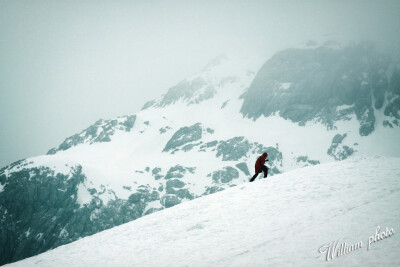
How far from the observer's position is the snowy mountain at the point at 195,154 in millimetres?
111750

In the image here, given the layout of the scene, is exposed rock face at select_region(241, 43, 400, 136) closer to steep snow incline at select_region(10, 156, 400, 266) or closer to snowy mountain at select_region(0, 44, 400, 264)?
snowy mountain at select_region(0, 44, 400, 264)

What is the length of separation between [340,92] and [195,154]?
373ft

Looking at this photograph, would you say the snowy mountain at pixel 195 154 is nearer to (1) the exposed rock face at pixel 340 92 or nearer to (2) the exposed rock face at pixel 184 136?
(1) the exposed rock face at pixel 340 92

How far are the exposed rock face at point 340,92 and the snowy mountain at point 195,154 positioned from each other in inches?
25.3

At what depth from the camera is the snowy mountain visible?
367ft

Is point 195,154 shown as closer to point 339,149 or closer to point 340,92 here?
point 339,149

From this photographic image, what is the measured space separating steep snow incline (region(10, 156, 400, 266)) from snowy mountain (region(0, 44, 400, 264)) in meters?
111

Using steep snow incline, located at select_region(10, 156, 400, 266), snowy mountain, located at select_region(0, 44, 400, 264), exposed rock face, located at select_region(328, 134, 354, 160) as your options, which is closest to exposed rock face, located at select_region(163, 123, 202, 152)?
snowy mountain, located at select_region(0, 44, 400, 264)

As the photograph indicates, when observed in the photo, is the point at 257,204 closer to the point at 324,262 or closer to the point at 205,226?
the point at 205,226

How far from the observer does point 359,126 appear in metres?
151

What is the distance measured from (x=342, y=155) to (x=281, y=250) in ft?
487

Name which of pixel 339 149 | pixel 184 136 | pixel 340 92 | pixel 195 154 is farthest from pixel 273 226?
pixel 340 92

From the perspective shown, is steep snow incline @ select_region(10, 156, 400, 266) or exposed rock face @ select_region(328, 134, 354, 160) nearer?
steep snow incline @ select_region(10, 156, 400, 266)

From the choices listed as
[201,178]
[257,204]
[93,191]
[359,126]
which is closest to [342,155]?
[359,126]
